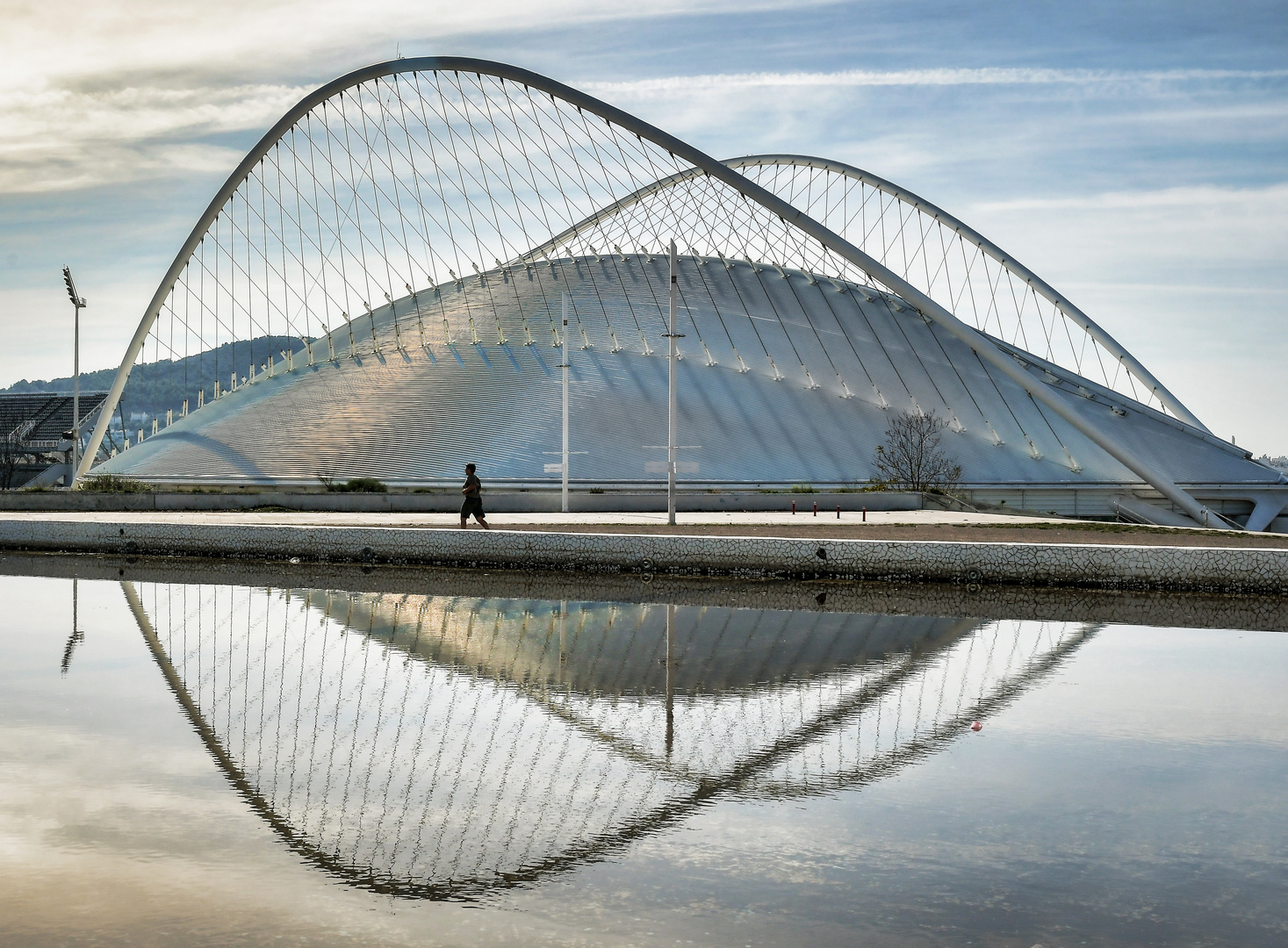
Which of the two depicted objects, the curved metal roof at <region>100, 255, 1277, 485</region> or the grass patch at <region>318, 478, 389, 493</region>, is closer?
the grass patch at <region>318, 478, 389, 493</region>

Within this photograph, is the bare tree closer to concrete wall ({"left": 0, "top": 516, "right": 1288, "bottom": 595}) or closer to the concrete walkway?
the concrete walkway

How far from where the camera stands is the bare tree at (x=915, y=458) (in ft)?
141

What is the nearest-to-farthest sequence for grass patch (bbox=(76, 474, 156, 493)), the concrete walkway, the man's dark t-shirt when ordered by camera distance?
the man's dark t-shirt < the concrete walkway < grass patch (bbox=(76, 474, 156, 493))

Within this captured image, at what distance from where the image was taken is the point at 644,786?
762cm

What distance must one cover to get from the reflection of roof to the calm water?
7561 centimetres

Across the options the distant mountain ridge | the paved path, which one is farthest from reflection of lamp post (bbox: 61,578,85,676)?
the distant mountain ridge

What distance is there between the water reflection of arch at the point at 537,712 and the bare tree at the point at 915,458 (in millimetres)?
28590

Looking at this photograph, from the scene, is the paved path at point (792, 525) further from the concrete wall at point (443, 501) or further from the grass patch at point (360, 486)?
the grass patch at point (360, 486)

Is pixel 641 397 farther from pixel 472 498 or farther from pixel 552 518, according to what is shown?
pixel 472 498

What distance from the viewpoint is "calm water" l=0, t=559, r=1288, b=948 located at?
5.50 metres

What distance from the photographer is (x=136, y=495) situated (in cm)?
3619

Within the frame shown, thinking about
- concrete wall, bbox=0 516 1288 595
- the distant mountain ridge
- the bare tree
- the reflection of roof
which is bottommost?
concrete wall, bbox=0 516 1288 595

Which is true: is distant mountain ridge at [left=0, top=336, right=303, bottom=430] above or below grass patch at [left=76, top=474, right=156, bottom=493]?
above

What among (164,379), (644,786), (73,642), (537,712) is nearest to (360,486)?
(73,642)
